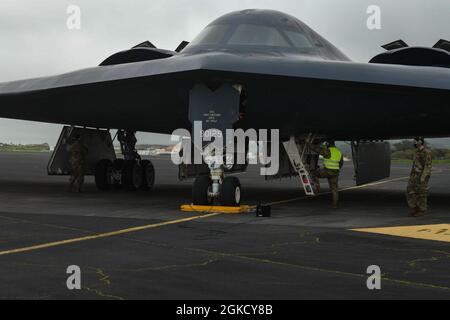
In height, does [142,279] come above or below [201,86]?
below

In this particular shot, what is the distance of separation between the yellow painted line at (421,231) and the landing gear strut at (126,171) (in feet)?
34.9

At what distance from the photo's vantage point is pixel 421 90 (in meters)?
12.4

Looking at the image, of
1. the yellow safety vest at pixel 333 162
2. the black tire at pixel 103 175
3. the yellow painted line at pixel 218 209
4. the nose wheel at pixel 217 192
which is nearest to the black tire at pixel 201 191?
the nose wheel at pixel 217 192

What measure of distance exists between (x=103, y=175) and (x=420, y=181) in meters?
10.7

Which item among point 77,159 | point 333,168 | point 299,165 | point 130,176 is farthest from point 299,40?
point 77,159

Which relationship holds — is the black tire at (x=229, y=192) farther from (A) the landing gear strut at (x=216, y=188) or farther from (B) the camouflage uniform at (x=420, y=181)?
(B) the camouflage uniform at (x=420, y=181)

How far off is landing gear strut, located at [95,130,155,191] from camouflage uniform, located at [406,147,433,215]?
9660mm

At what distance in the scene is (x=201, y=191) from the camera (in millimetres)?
12820

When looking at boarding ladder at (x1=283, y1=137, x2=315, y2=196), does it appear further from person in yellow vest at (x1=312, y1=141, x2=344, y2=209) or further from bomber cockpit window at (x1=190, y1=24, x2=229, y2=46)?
bomber cockpit window at (x1=190, y1=24, x2=229, y2=46)

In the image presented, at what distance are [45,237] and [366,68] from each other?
A: 7391mm

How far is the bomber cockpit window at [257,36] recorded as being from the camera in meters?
14.2

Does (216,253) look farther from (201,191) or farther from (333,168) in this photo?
(333,168)

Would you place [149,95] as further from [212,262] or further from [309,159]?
[212,262]
